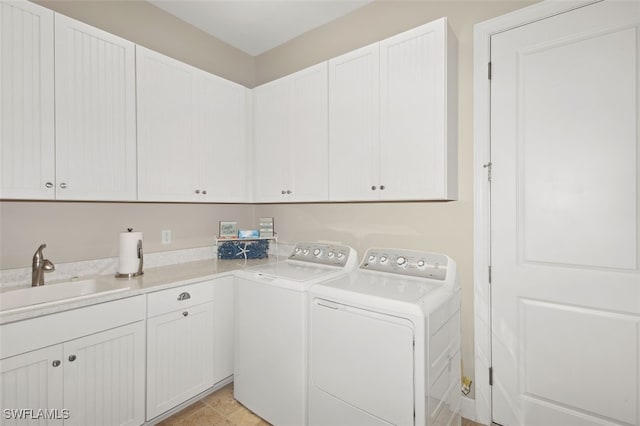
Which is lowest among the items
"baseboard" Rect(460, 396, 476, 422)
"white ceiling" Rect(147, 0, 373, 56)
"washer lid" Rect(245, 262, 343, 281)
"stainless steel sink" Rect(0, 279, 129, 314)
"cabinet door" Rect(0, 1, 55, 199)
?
"baseboard" Rect(460, 396, 476, 422)

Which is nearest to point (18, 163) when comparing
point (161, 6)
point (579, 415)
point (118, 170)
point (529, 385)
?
point (118, 170)

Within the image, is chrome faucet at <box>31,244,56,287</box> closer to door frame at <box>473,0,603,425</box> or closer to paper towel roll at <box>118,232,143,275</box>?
paper towel roll at <box>118,232,143,275</box>

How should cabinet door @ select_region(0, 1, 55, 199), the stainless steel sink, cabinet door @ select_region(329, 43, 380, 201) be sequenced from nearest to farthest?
cabinet door @ select_region(0, 1, 55, 199) < the stainless steel sink < cabinet door @ select_region(329, 43, 380, 201)

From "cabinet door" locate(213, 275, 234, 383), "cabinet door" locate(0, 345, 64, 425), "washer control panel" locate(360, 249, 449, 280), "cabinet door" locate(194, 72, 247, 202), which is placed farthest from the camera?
"cabinet door" locate(194, 72, 247, 202)

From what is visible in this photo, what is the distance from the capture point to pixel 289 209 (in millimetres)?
2879

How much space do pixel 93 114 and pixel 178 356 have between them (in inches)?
60.3

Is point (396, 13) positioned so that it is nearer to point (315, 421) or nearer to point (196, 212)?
point (196, 212)

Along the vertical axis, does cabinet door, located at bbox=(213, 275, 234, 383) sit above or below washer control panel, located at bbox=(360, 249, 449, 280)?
below

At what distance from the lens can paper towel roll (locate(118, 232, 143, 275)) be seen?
198 centimetres

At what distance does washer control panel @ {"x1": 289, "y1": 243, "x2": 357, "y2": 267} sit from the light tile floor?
1081 millimetres

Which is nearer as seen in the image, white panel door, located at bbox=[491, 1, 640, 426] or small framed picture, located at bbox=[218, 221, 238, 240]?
white panel door, located at bbox=[491, 1, 640, 426]

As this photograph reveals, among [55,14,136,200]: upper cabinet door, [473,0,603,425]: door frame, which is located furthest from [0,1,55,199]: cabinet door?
[473,0,603,425]: door frame

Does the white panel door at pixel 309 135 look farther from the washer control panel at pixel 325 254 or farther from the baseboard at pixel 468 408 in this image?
the baseboard at pixel 468 408

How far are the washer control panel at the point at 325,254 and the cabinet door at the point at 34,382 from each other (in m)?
1.50
